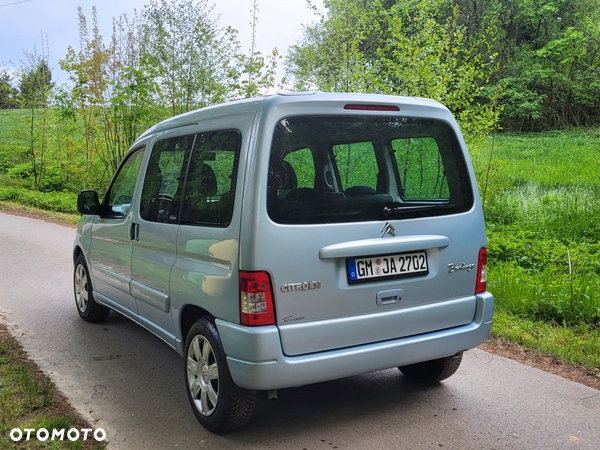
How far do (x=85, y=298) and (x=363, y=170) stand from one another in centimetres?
368

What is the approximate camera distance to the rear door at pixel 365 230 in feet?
9.67

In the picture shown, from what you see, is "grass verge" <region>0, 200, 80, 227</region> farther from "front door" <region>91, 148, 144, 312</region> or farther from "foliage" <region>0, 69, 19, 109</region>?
"front door" <region>91, 148, 144, 312</region>

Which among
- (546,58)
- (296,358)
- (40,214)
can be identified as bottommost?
(40,214)

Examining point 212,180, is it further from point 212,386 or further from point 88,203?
point 88,203

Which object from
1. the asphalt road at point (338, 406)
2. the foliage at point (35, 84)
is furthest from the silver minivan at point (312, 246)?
the foliage at point (35, 84)

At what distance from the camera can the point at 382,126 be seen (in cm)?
335

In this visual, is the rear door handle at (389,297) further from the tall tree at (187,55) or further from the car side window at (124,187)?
the tall tree at (187,55)

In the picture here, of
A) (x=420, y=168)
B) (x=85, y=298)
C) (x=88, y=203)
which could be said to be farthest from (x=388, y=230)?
(x=85, y=298)

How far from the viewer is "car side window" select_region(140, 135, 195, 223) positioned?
3773 millimetres

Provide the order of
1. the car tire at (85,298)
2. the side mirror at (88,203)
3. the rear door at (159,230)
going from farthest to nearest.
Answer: the car tire at (85,298), the side mirror at (88,203), the rear door at (159,230)

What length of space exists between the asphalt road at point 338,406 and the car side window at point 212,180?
4.21 feet

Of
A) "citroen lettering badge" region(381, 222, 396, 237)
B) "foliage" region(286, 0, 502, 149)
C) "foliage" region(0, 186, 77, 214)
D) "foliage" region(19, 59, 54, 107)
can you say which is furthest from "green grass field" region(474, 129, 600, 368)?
"foliage" region(19, 59, 54, 107)

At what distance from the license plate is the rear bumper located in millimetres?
385

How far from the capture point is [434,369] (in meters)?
3.96
